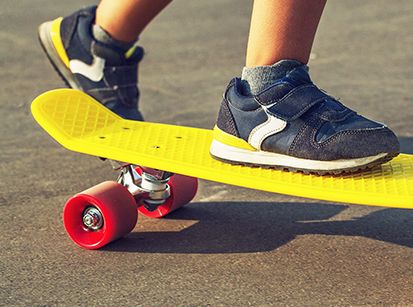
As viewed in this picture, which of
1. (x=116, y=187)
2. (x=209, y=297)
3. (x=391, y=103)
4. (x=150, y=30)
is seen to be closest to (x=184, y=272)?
(x=209, y=297)

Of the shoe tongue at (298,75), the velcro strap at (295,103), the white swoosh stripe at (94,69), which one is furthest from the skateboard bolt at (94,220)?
the white swoosh stripe at (94,69)

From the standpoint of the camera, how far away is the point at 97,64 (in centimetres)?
398

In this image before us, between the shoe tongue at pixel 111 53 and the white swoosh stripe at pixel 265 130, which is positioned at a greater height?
the white swoosh stripe at pixel 265 130

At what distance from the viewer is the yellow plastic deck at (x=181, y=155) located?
278 centimetres

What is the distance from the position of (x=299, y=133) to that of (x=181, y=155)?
0.43 meters

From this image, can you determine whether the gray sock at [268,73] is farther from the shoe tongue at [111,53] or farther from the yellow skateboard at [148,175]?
the shoe tongue at [111,53]

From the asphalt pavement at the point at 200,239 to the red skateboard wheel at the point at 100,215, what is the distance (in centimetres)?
5

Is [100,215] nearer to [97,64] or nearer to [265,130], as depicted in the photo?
[265,130]

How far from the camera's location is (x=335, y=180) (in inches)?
114

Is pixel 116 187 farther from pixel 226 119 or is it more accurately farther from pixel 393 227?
pixel 393 227

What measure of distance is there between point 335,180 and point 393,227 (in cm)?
55

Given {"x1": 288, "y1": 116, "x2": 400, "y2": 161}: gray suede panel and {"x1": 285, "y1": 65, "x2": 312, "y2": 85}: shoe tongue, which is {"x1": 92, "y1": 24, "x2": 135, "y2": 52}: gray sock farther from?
{"x1": 288, "y1": 116, "x2": 400, "y2": 161}: gray suede panel

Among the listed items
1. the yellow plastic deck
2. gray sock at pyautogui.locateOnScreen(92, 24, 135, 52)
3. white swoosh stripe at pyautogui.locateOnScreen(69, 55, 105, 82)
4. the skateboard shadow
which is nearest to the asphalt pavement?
the skateboard shadow

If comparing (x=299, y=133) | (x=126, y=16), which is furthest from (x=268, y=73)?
(x=126, y=16)
